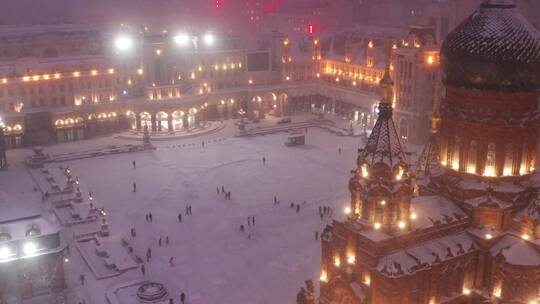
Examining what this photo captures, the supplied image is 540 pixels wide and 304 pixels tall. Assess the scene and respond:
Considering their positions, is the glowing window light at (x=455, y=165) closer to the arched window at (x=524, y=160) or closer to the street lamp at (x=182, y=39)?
the arched window at (x=524, y=160)

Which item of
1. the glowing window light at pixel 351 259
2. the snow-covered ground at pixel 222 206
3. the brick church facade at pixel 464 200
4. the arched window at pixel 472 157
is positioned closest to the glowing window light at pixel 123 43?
the snow-covered ground at pixel 222 206

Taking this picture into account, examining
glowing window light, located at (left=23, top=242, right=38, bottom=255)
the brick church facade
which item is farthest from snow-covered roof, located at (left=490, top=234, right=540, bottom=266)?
glowing window light, located at (left=23, top=242, right=38, bottom=255)

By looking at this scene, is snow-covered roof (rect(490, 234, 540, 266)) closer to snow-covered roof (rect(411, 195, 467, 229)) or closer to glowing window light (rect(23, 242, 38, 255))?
snow-covered roof (rect(411, 195, 467, 229))

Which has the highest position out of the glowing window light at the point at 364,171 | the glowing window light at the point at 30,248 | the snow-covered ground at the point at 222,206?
the glowing window light at the point at 364,171

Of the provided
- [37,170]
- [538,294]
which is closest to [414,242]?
[538,294]

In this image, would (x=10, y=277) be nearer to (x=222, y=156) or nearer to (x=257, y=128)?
(x=222, y=156)

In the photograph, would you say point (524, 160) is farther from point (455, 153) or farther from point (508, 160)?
point (455, 153)
